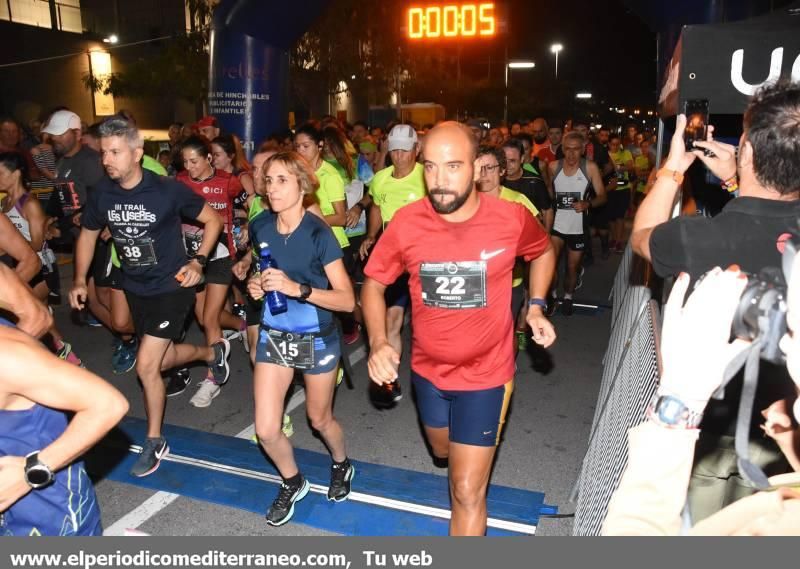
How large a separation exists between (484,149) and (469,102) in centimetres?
4256

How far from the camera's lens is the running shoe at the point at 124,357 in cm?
616

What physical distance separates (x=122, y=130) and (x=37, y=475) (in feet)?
9.55

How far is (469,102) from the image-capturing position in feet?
151

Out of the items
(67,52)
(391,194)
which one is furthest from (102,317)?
(67,52)

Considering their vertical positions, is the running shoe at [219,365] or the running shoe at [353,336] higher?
the running shoe at [219,365]

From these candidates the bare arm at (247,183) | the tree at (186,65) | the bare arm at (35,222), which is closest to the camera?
the bare arm at (35,222)

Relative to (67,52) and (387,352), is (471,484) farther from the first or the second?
(67,52)

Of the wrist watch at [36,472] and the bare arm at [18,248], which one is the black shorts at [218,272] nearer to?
the bare arm at [18,248]

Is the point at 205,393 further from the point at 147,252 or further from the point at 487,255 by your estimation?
the point at 487,255

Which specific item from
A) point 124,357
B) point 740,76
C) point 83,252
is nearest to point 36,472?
point 83,252

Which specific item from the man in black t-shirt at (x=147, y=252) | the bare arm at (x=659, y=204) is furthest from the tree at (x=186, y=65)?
the bare arm at (x=659, y=204)

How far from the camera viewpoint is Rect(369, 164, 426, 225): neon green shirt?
19.1 ft

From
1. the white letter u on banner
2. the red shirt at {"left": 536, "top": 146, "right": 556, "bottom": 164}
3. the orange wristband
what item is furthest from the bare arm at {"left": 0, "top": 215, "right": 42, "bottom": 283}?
the red shirt at {"left": 536, "top": 146, "right": 556, "bottom": 164}

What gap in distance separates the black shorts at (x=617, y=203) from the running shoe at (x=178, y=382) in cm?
813
